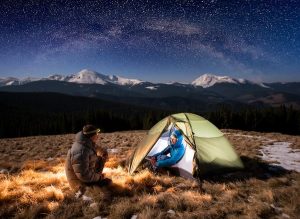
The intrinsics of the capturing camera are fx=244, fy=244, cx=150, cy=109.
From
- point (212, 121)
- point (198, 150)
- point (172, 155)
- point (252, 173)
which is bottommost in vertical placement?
point (212, 121)

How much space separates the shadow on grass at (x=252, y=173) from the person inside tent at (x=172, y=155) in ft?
6.11

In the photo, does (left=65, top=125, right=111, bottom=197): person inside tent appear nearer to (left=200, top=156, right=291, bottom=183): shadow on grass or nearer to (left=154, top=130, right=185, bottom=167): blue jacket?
(left=154, top=130, right=185, bottom=167): blue jacket

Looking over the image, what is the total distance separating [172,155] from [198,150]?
1.77m

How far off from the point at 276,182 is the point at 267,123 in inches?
3805

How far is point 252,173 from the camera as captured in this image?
36.2 ft

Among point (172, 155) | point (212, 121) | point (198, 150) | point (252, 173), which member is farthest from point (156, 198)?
point (212, 121)

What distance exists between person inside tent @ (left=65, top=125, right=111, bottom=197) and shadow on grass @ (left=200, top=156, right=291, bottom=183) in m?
4.49

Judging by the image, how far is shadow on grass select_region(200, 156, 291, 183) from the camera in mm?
10188

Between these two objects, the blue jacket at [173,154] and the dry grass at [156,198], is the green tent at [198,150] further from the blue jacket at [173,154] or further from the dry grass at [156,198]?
the dry grass at [156,198]

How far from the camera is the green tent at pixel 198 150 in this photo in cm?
1034

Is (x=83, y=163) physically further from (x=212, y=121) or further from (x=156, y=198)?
(x=212, y=121)

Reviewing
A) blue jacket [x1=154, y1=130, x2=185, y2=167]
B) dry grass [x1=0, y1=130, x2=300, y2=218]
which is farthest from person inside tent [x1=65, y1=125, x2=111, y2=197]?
blue jacket [x1=154, y1=130, x2=185, y2=167]

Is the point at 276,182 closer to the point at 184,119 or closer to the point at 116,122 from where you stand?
the point at 184,119

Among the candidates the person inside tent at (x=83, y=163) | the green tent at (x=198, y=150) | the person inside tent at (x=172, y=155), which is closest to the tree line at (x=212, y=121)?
the person inside tent at (x=172, y=155)
